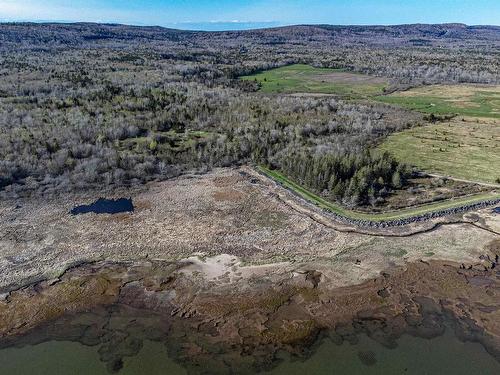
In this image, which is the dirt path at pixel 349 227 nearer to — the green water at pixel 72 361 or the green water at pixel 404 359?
the green water at pixel 404 359

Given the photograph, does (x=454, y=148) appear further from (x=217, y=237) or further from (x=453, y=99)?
(x=453, y=99)

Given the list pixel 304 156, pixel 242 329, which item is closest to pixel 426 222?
pixel 304 156

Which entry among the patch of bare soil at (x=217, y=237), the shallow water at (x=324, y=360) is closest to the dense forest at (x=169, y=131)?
the patch of bare soil at (x=217, y=237)

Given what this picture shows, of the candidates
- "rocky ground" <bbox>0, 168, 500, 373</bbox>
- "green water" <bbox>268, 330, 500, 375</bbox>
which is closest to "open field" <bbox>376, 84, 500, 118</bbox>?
"rocky ground" <bbox>0, 168, 500, 373</bbox>

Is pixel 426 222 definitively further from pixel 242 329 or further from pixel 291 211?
pixel 242 329

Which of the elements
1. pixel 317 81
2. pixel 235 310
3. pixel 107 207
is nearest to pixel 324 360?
pixel 235 310

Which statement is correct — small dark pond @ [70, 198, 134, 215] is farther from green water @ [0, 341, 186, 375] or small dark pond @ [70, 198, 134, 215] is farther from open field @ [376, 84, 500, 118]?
open field @ [376, 84, 500, 118]
